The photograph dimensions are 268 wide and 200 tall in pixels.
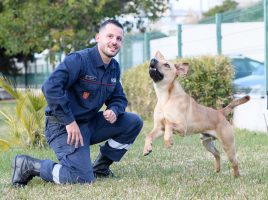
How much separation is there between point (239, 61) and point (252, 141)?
15.4ft

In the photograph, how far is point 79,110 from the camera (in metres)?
6.49

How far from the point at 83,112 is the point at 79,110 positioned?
5cm

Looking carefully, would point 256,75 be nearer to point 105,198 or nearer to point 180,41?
point 180,41

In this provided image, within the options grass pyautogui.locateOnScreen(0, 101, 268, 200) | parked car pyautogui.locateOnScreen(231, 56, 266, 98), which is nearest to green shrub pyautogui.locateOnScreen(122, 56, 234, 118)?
parked car pyautogui.locateOnScreen(231, 56, 266, 98)

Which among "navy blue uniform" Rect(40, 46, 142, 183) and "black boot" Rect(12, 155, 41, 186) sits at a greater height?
"navy blue uniform" Rect(40, 46, 142, 183)

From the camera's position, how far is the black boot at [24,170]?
20.6ft

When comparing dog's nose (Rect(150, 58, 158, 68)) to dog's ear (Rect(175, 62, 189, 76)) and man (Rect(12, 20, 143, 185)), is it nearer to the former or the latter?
dog's ear (Rect(175, 62, 189, 76))

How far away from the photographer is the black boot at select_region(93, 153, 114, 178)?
22.7 ft

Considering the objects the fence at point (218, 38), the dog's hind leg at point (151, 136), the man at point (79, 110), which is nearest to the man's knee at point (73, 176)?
the man at point (79, 110)

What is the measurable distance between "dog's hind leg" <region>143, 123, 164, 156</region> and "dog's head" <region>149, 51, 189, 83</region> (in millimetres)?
503

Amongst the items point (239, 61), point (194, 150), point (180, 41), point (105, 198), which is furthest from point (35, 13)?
point (105, 198)

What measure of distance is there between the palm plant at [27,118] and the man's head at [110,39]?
3.25 meters

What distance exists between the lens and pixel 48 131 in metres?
6.60

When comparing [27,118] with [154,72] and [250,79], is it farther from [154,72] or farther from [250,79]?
[250,79]
